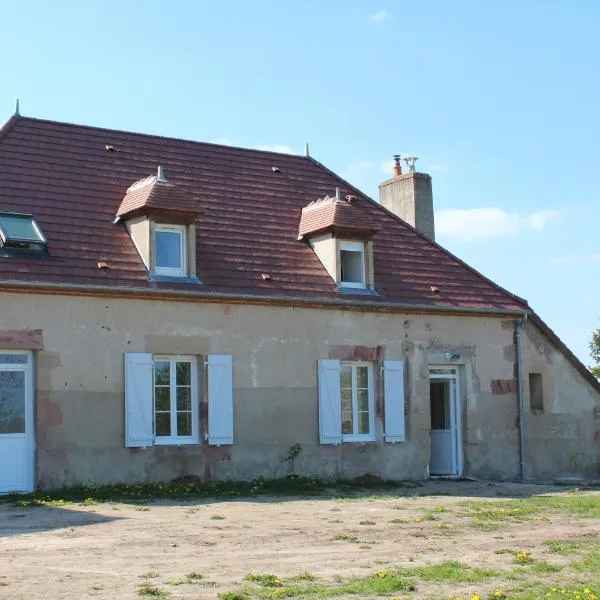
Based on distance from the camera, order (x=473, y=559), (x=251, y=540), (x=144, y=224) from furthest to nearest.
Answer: (x=144, y=224) → (x=251, y=540) → (x=473, y=559)

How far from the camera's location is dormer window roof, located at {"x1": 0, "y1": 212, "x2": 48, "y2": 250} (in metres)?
16.9

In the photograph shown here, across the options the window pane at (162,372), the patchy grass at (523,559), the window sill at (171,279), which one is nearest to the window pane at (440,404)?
the window sill at (171,279)

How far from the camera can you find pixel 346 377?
1980 centimetres

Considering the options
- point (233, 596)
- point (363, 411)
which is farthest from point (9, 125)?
point (233, 596)

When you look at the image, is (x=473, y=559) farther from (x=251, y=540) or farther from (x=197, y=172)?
(x=197, y=172)

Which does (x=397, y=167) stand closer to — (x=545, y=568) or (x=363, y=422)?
(x=363, y=422)

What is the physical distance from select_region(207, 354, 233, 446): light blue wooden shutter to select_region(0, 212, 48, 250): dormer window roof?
11.2 ft

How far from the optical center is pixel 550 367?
72.7 feet

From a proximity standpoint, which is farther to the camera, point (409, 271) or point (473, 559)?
point (409, 271)

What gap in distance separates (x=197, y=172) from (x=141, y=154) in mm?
1132

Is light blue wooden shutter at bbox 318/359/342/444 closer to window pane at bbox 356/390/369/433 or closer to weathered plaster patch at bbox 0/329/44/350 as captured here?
window pane at bbox 356/390/369/433

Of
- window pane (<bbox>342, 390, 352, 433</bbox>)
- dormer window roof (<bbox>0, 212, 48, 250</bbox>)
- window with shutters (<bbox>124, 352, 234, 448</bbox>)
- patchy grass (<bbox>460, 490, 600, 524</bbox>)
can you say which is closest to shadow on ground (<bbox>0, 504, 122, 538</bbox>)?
window with shutters (<bbox>124, 352, 234, 448</bbox>)

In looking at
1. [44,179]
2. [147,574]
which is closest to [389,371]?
[44,179]

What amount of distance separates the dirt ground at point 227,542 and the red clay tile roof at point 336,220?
19.4 ft
